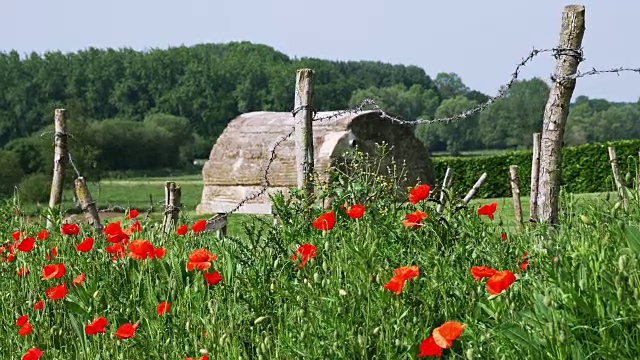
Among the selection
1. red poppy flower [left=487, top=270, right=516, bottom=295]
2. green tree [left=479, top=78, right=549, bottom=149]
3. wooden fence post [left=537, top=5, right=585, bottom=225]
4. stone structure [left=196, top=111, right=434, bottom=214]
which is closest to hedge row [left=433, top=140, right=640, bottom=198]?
stone structure [left=196, top=111, right=434, bottom=214]

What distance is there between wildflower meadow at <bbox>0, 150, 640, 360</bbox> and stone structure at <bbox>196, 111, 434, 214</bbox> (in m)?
6.91

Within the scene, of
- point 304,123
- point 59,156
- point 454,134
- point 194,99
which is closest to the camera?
point 304,123

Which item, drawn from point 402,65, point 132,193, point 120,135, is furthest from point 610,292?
point 402,65

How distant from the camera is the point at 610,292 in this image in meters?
3.40

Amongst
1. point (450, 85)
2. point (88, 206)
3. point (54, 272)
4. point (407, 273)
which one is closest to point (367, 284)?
point (407, 273)

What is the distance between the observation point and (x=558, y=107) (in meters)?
6.55

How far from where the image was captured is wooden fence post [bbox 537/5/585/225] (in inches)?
258

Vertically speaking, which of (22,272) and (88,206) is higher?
(88,206)

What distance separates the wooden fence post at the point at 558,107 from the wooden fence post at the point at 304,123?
79.4 inches

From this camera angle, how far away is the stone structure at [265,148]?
1352cm

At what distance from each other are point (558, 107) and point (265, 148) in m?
8.23

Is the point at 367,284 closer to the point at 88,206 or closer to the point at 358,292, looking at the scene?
the point at 358,292

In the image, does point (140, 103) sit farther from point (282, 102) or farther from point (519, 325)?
point (519, 325)

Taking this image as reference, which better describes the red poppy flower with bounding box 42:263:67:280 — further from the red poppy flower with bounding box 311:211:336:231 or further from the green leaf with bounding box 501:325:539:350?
the green leaf with bounding box 501:325:539:350
